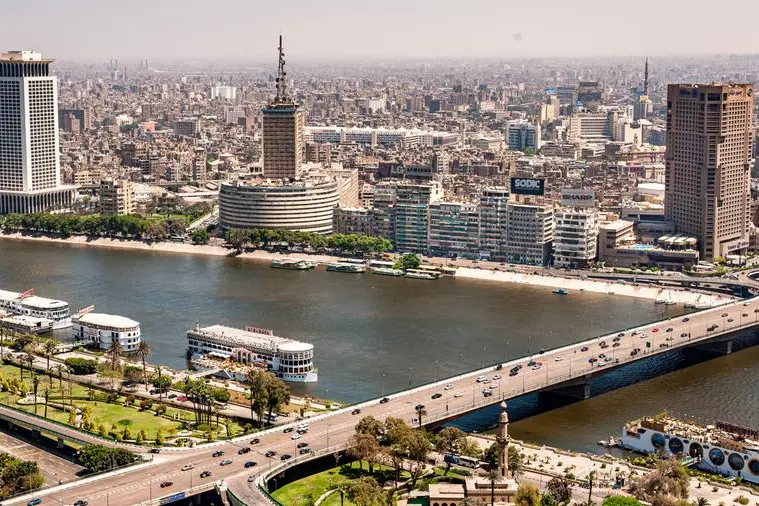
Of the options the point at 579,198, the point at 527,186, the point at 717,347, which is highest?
the point at 527,186

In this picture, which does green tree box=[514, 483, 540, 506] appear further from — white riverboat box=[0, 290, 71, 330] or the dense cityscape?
white riverboat box=[0, 290, 71, 330]

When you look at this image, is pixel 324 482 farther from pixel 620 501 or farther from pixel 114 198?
pixel 114 198

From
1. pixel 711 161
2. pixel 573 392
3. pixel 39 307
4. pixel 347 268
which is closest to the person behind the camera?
pixel 573 392

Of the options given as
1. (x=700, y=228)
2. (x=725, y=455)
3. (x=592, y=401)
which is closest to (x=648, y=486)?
(x=725, y=455)

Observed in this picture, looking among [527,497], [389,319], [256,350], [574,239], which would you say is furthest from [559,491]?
[574,239]

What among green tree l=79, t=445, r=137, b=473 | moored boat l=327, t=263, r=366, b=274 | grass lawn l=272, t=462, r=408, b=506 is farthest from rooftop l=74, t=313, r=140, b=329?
moored boat l=327, t=263, r=366, b=274

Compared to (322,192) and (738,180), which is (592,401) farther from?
(322,192)

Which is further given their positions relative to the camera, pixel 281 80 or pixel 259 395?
pixel 281 80
